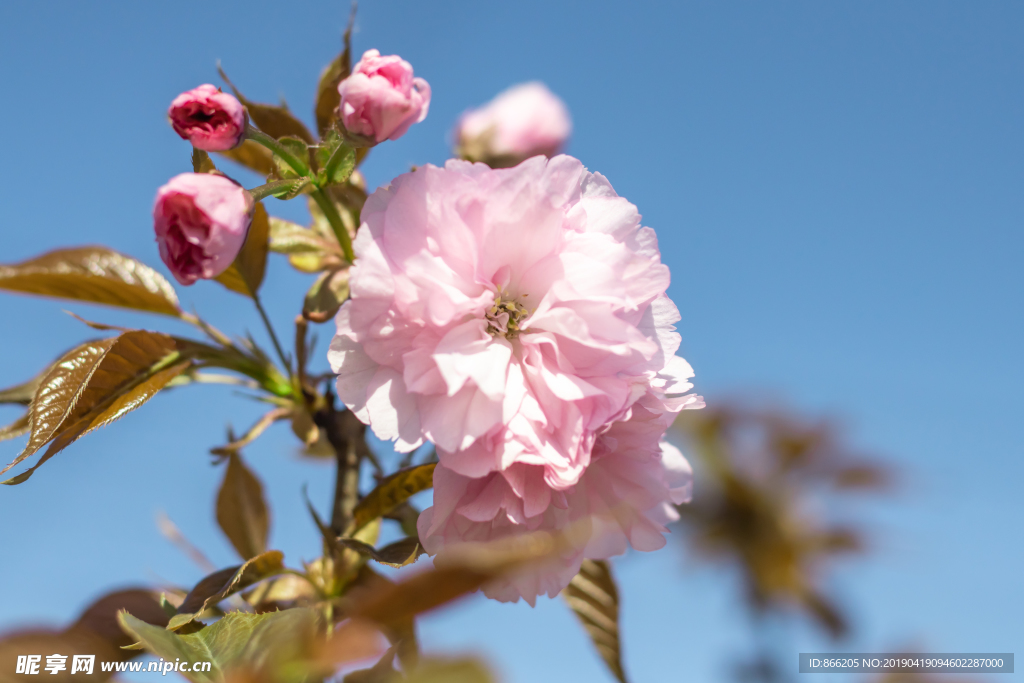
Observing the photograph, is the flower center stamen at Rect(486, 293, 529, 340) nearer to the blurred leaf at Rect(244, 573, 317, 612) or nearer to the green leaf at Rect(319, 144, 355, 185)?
the green leaf at Rect(319, 144, 355, 185)

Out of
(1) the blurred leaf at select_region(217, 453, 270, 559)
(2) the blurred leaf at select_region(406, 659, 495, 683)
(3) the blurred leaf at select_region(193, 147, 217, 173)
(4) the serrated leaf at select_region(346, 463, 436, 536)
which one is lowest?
(2) the blurred leaf at select_region(406, 659, 495, 683)

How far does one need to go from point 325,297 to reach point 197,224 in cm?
20

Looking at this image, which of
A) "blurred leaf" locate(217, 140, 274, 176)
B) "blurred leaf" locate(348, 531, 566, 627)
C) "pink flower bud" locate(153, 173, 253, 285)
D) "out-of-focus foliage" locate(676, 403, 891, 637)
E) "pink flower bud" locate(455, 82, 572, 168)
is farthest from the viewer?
"out-of-focus foliage" locate(676, 403, 891, 637)

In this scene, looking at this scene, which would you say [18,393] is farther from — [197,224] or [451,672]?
[451,672]

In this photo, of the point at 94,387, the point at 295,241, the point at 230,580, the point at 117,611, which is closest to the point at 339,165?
the point at 295,241

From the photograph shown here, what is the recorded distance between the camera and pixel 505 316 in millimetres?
681

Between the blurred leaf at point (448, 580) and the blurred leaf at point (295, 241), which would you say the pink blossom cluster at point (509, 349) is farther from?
the blurred leaf at point (448, 580)

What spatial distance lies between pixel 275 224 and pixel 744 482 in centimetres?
605

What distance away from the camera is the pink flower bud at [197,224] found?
55cm

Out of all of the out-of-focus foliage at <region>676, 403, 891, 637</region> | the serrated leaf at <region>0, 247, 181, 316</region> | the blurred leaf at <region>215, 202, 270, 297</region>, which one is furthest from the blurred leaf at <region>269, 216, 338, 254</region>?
the out-of-focus foliage at <region>676, 403, 891, 637</region>

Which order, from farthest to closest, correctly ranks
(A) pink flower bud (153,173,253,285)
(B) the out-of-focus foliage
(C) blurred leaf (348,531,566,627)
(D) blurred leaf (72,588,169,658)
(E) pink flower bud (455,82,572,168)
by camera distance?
1. (B) the out-of-focus foliage
2. (E) pink flower bud (455,82,572,168)
3. (D) blurred leaf (72,588,169,658)
4. (A) pink flower bud (153,173,253,285)
5. (C) blurred leaf (348,531,566,627)

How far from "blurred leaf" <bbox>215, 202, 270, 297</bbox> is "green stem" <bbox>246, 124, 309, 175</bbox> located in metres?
0.12

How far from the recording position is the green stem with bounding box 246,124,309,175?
0.64 metres

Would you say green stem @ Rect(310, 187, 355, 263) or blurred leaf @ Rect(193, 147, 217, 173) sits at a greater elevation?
green stem @ Rect(310, 187, 355, 263)
